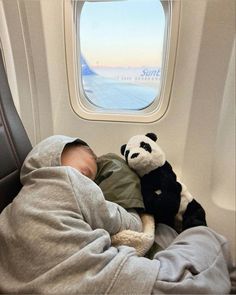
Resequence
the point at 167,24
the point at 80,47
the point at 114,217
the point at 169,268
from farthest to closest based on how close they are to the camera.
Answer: the point at 80,47, the point at 167,24, the point at 114,217, the point at 169,268

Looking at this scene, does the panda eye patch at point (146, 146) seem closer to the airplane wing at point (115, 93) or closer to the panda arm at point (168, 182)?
the panda arm at point (168, 182)

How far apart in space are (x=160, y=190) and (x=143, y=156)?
163mm

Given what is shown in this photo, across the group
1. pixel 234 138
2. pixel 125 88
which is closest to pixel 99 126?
pixel 125 88

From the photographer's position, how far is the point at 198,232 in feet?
3.51

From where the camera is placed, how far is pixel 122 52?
1529 millimetres

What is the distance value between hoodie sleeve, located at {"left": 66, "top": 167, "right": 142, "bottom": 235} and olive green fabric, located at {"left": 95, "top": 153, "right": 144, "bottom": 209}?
0.16m

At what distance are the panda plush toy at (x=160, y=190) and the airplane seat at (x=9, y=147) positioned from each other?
0.46m

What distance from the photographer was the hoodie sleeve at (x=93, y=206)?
875 millimetres

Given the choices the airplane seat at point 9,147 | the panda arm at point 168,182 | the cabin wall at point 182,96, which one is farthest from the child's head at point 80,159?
the cabin wall at point 182,96

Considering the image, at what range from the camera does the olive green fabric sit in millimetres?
1149

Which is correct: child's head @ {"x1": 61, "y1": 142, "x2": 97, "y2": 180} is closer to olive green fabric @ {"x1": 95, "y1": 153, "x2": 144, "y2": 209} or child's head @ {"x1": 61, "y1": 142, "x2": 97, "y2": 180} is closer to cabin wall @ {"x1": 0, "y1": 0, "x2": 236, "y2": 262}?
olive green fabric @ {"x1": 95, "y1": 153, "x2": 144, "y2": 209}

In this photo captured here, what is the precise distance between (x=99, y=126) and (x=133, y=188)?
541 millimetres

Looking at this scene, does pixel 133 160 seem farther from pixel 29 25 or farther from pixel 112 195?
pixel 29 25

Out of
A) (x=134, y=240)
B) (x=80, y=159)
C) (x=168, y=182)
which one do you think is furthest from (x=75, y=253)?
(x=168, y=182)
